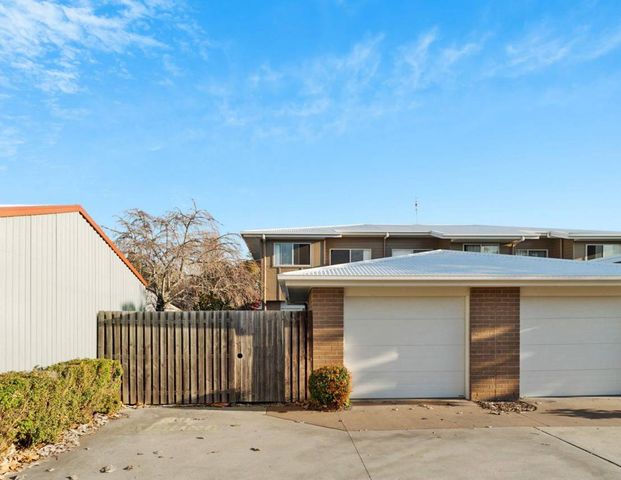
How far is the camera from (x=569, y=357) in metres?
9.30

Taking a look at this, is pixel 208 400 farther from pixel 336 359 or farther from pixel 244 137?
pixel 244 137

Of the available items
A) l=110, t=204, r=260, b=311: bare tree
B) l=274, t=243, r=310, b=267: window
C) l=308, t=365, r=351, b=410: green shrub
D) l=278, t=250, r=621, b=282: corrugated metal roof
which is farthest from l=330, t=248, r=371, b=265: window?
l=308, t=365, r=351, b=410: green shrub

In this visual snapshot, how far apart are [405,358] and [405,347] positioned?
21 centimetres

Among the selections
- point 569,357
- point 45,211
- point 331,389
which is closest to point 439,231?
point 569,357

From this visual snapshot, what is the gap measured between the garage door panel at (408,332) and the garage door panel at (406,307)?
8 cm

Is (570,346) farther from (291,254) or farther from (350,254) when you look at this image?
(291,254)

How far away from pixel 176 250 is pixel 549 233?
696 inches

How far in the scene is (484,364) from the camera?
897 centimetres

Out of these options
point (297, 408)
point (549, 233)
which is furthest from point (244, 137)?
point (549, 233)

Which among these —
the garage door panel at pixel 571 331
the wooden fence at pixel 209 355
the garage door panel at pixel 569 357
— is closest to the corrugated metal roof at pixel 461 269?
the garage door panel at pixel 571 331

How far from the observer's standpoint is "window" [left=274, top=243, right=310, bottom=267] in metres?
21.7

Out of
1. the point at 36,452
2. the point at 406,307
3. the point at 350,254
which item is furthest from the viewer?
the point at 350,254

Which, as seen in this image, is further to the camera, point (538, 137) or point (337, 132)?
point (337, 132)

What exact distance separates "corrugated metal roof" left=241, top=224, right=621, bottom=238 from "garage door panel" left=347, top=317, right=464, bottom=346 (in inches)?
485
